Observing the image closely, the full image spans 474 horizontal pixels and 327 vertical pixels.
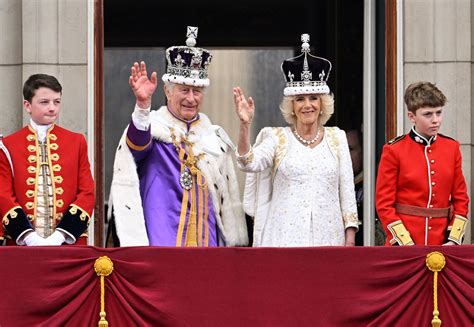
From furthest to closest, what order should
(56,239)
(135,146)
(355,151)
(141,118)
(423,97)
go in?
(355,151) → (135,146) → (141,118) → (423,97) → (56,239)

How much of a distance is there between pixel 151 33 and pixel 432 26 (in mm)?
3094

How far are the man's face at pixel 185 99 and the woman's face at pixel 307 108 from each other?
2.02ft

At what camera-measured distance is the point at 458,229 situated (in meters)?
9.94

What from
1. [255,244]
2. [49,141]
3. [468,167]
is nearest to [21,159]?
[49,141]

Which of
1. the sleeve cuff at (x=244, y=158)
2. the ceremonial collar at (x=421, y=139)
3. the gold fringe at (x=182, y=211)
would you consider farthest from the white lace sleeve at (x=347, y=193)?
the gold fringe at (x=182, y=211)

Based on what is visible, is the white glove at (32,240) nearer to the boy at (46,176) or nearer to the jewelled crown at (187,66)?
the boy at (46,176)

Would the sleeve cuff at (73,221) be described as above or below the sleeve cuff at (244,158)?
below

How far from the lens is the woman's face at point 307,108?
10391 mm

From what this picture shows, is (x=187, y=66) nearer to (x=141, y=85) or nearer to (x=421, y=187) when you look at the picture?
(x=141, y=85)

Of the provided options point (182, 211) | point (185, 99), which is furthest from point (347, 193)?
point (185, 99)

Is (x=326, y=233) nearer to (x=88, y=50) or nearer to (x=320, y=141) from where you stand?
(x=320, y=141)

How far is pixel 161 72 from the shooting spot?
535 inches

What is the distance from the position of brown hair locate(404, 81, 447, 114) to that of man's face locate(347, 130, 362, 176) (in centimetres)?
214

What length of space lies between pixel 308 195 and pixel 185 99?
975 millimetres
